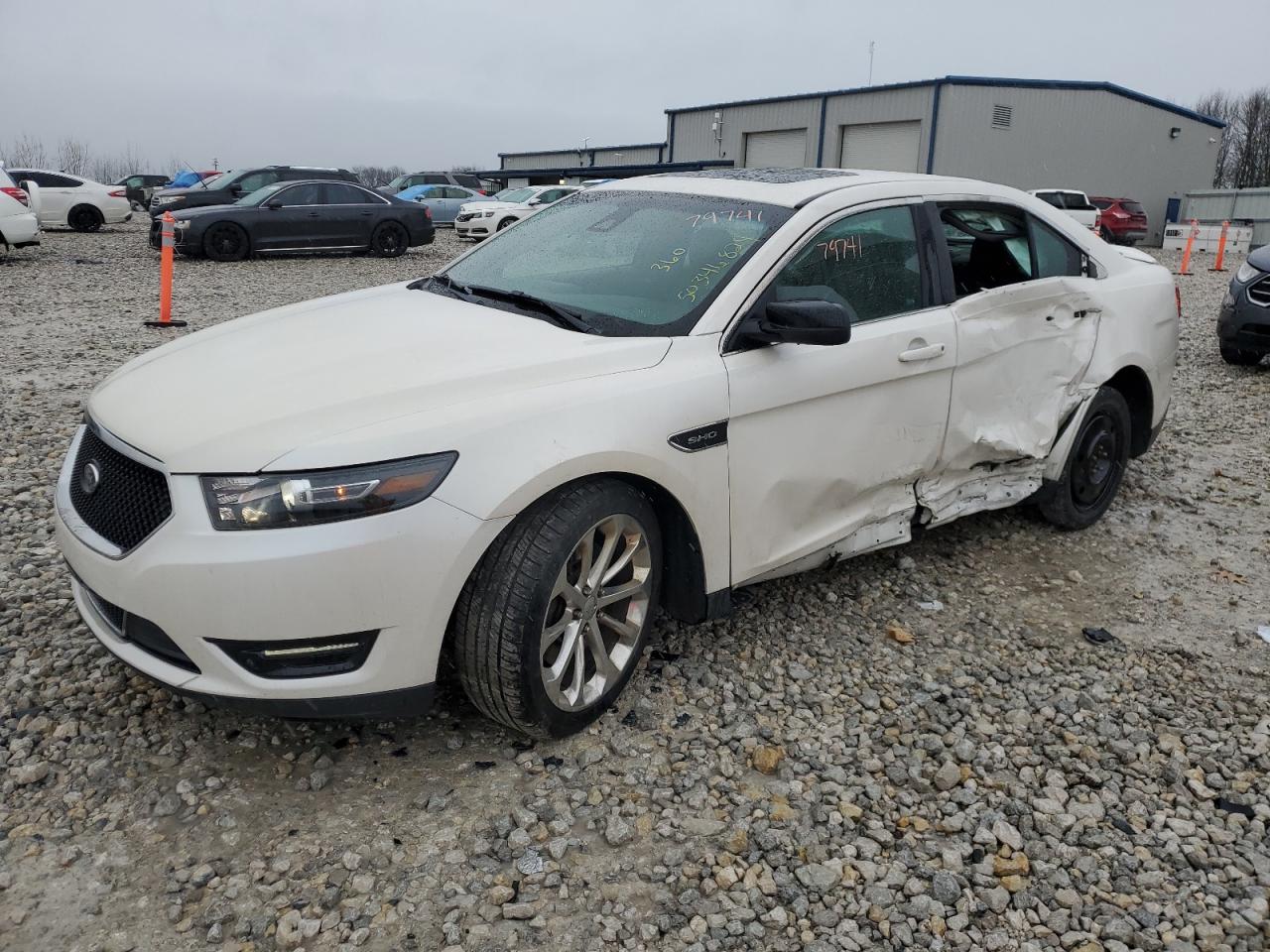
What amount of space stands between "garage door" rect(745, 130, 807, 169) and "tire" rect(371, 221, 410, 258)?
23.6 meters

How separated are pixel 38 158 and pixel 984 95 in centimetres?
6865

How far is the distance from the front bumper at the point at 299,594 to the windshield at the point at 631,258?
104 centimetres

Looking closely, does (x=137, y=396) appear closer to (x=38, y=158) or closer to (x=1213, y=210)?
(x=1213, y=210)

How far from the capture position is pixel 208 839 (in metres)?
2.57

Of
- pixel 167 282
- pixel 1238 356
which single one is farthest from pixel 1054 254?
pixel 167 282

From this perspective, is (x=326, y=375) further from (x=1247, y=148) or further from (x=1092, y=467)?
(x=1247, y=148)

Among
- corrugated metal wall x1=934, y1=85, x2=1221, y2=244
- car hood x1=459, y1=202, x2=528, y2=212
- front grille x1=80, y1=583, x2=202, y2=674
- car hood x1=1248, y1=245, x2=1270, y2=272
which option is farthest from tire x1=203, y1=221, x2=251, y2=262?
corrugated metal wall x1=934, y1=85, x2=1221, y2=244

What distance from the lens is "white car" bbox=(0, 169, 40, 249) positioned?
14.5m

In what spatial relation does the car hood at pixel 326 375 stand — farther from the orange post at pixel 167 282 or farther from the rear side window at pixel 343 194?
the rear side window at pixel 343 194

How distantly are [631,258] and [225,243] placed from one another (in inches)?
577

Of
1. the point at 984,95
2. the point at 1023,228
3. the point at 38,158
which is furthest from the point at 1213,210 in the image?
the point at 38,158

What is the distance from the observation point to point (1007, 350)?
411 cm

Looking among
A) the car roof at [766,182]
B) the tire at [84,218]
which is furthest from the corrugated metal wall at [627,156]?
the car roof at [766,182]

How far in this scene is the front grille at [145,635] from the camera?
2.58 metres
